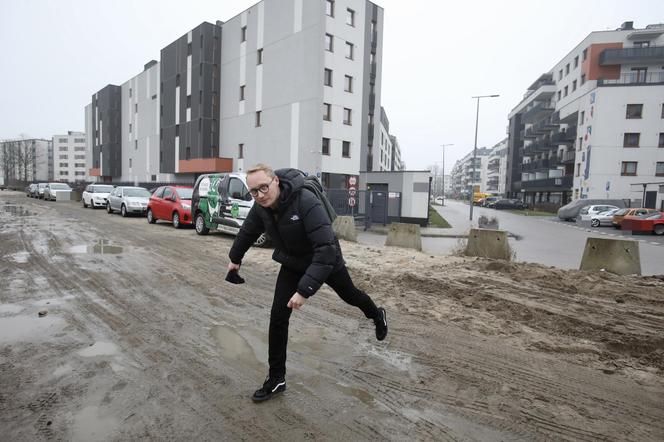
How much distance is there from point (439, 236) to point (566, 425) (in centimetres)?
1590

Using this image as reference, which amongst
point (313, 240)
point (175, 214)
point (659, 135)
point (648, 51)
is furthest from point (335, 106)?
point (648, 51)

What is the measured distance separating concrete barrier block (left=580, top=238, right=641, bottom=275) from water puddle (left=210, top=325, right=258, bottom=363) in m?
7.85

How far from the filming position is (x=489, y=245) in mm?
10289

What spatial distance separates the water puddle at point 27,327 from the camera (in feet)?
13.9

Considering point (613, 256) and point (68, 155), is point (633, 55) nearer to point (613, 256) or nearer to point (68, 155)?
point (613, 256)

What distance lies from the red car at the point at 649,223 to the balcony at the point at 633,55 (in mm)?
34341

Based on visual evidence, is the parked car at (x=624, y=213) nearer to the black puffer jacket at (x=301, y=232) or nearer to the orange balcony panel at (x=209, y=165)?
the black puffer jacket at (x=301, y=232)

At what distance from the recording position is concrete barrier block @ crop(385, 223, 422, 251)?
12.5 metres

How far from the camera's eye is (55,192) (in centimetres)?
3869

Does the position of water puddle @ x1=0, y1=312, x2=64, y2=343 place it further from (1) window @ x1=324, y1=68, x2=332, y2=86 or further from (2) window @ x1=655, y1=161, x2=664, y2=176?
(2) window @ x1=655, y1=161, x2=664, y2=176

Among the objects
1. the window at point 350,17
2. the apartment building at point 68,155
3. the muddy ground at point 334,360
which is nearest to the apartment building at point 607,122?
the window at point 350,17

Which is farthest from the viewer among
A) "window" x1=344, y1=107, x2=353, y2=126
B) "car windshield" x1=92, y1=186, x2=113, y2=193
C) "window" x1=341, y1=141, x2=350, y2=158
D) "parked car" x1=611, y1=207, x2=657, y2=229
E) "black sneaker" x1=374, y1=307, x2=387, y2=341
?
"window" x1=341, y1=141, x2=350, y2=158

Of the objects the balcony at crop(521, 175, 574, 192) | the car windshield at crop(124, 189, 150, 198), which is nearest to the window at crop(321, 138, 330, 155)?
the car windshield at crop(124, 189, 150, 198)

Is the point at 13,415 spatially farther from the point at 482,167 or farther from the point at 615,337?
the point at 482,167
